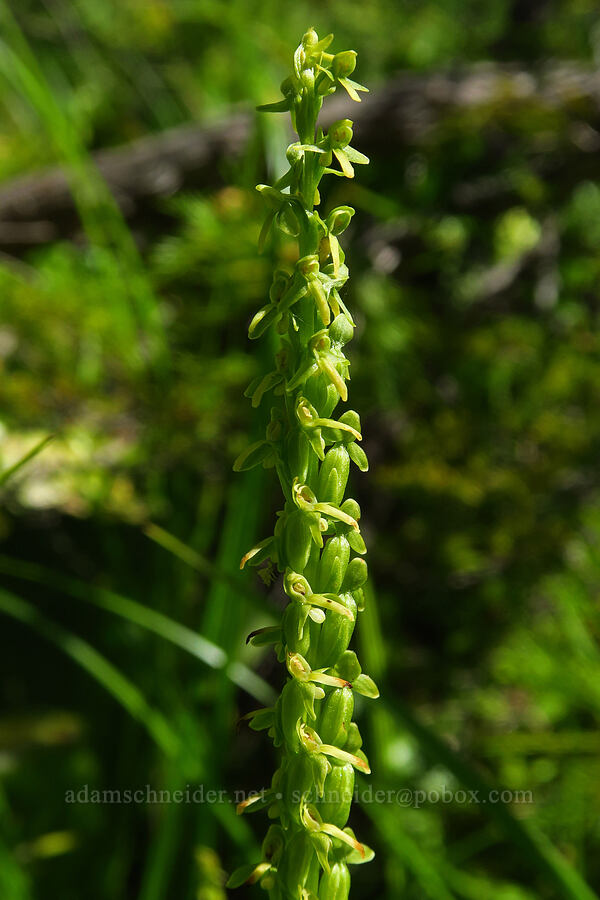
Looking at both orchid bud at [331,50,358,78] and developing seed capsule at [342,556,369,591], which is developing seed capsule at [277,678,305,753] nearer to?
developing seed capsule at [342,556,369,591]

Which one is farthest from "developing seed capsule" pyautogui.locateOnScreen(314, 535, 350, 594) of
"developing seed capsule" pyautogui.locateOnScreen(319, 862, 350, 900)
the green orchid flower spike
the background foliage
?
the background foliage

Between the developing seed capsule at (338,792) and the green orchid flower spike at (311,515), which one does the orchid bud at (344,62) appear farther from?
the developing seed capsule at (338,792)

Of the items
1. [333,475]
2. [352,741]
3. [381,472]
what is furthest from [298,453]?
[381,472]

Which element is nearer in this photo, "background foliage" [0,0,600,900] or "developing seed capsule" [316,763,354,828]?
"developing seed capsule" [316,763,354,828]

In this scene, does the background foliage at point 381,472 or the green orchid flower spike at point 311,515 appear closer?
the green orchid flower spike at point 311,515

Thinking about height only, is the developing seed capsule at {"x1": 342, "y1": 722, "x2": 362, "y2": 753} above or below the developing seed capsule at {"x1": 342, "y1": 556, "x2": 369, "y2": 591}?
below

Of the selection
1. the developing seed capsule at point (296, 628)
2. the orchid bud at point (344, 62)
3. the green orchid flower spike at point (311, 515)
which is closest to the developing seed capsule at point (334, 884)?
the green orchid flower spike at point (311, 515)

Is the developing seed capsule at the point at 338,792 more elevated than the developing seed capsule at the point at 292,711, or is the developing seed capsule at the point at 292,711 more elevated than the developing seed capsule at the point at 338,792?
the developing seed capsule at the point at 292,711

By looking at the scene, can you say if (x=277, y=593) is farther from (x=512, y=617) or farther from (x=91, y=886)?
(x=91, y=886)

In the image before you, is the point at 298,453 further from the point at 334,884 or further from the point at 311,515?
the point at 334,884
